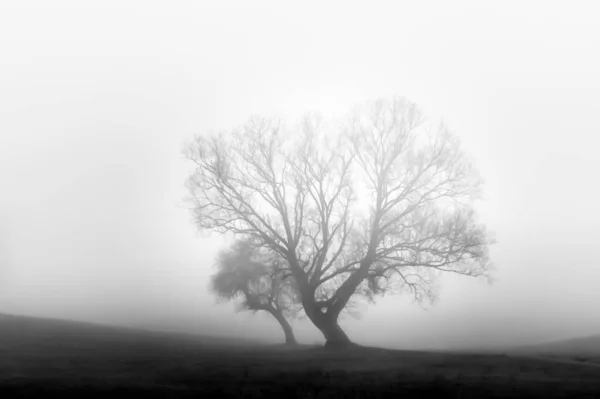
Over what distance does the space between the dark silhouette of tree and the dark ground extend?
2046 centimetres

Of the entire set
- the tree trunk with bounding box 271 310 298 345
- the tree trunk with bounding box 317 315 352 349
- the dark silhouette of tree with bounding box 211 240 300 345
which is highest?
the dark silhouette of tree with bounding box 211 240 300 345

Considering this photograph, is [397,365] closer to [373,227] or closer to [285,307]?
[373,227]

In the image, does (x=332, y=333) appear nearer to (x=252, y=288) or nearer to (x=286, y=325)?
(x=252, y=288)

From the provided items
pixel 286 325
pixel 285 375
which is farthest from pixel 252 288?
pixel 285 375

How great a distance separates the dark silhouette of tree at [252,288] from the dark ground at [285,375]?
2046 centimetres

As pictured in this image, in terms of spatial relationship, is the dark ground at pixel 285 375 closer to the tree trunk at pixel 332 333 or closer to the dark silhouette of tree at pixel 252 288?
the tree trunk at pixel 332 333

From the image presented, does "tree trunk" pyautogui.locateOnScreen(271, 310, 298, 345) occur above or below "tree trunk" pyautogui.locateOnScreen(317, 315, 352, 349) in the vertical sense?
above

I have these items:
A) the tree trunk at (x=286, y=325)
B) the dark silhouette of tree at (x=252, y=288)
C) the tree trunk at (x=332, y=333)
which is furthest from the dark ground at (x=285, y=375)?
the tree trunk at (x=286, y=325)

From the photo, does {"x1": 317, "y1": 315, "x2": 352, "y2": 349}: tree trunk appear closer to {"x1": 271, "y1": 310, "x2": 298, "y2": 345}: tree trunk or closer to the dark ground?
the dark ground

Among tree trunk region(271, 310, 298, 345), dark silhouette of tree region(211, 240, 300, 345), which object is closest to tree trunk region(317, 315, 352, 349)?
dark silhouette of tree region(211, 240, 300, 345)

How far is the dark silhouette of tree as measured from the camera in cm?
5084

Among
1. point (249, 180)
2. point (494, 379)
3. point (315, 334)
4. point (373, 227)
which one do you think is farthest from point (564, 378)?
point (315, 334)

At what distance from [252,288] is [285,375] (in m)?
33.1

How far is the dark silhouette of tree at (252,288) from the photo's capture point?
50844mm
